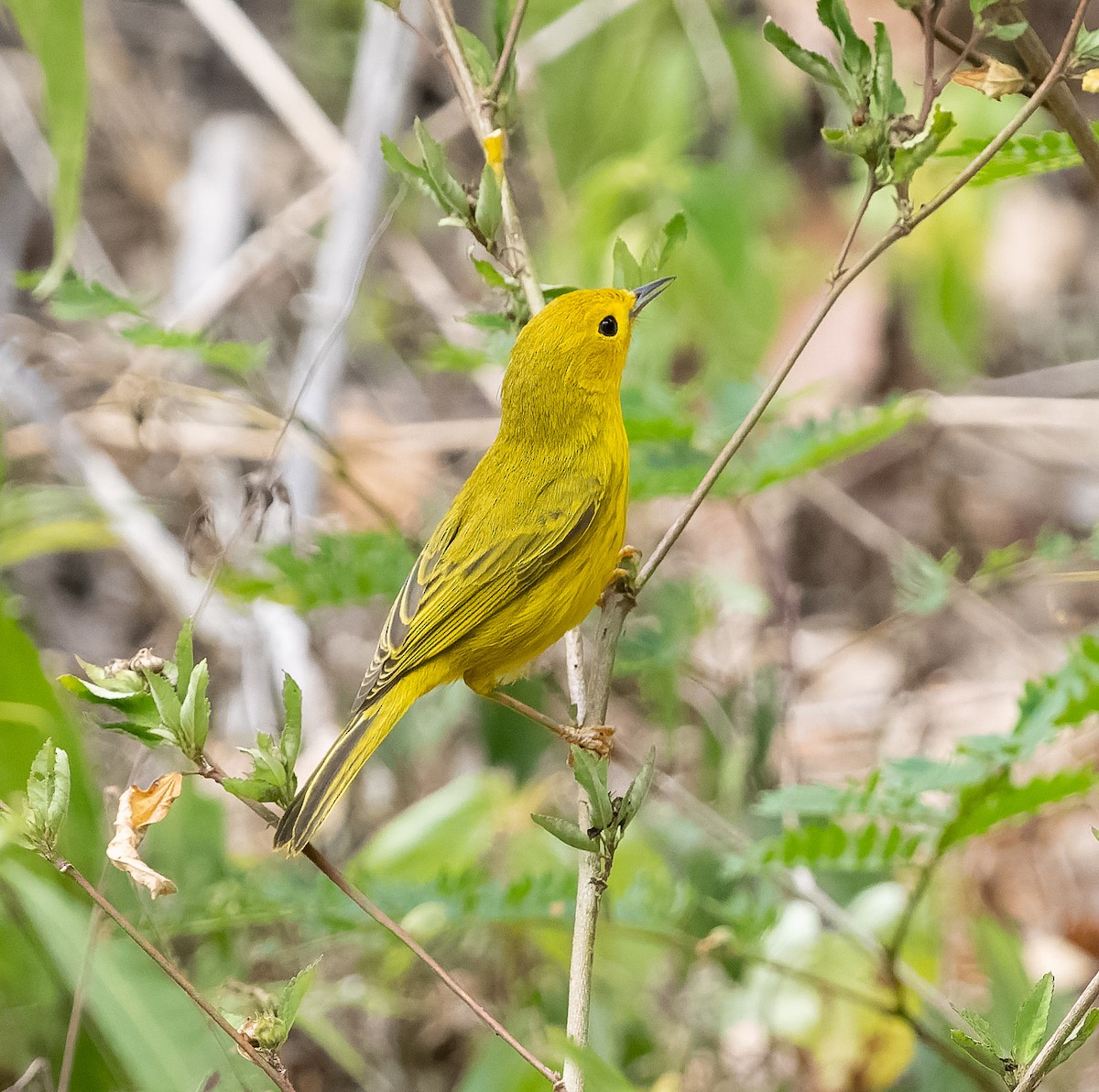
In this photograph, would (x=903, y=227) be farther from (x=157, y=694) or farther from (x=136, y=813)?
(x=136, y=813)

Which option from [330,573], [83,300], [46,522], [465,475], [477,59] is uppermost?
[477,59]

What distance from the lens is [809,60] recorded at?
66.4 inches

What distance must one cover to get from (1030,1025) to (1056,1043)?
0.12 feet

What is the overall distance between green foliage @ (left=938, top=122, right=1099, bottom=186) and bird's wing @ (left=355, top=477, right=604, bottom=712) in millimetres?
1239

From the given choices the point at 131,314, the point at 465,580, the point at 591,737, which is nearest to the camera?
the point at 591,737

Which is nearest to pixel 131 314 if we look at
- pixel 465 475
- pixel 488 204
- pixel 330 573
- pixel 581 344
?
pixel 330 573

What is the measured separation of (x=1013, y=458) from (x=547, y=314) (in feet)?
13.4

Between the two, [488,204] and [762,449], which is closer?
[488,204]

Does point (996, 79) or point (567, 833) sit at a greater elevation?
point (996, 79)

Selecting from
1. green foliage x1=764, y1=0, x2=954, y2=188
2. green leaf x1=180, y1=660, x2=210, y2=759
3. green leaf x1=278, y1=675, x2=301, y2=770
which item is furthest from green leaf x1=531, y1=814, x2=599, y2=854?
green foliage x1=764, y1=0, x2=954, y2=188

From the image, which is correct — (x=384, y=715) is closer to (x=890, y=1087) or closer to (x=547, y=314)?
(x=547, y=314)

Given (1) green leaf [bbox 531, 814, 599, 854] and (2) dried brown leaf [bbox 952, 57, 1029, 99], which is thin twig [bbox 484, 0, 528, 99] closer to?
(2) dried brown leaf [bbox 952, 57, 1029, 99]

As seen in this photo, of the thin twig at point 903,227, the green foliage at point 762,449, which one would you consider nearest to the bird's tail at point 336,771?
the thin twig at point 903,227

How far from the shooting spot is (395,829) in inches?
141
